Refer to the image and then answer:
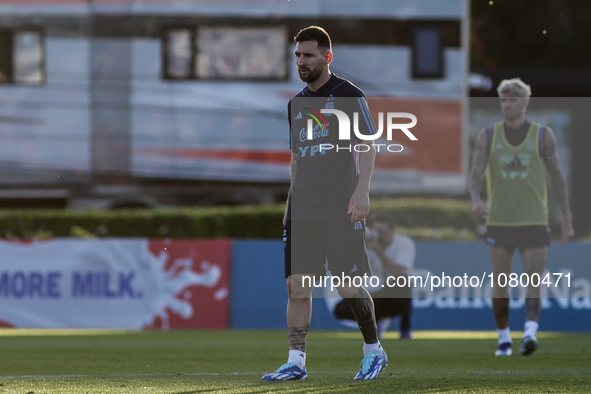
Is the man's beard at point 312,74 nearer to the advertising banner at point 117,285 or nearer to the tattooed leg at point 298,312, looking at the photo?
the tattooed leg at point 298,312

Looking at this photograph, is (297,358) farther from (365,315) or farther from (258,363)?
(258,363)

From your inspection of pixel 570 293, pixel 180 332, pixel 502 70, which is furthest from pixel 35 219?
pixel 502 70

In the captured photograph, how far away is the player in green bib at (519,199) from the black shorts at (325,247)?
206 centimetres

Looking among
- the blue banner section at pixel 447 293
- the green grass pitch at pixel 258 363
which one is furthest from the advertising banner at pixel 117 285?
the green grass pitch at pixel 258 363

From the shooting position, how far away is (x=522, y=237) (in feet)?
21.9

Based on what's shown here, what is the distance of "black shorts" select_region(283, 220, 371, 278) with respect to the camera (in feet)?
15.8

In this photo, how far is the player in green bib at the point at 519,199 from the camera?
6.66 m

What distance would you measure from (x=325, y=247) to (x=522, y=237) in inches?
92.5

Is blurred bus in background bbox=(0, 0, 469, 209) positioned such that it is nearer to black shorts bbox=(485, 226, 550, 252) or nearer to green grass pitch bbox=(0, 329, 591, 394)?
green grass pitch bbox=(0, 329, 591, 394)

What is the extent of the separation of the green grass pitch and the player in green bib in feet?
1.49

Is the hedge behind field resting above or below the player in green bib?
below

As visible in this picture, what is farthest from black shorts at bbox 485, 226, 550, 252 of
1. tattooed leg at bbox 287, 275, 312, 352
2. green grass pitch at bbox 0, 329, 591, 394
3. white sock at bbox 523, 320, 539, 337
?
tattooed leg at bbox 287, 275, 312, 352

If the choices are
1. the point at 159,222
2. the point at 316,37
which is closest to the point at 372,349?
the point at 316,37

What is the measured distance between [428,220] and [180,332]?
5107 millimetres
